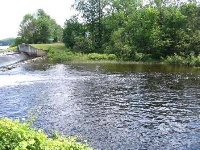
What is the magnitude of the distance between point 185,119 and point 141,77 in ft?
87.5

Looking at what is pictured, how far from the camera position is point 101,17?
361 feet

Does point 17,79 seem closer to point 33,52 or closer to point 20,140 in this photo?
point 20,140

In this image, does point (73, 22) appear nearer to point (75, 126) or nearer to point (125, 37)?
point (125, 37)

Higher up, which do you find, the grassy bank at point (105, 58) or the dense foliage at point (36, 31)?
the dense foliage at point (36, 31)

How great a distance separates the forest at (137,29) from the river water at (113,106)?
2753cm

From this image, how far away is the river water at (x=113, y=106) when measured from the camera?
2583 cm

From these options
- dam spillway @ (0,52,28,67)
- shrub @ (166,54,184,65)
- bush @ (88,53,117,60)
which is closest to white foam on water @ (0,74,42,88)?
dam spillway @ (0,52,28,67)

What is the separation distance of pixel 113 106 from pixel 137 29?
59.1m

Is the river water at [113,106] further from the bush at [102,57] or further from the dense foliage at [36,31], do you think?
the dense foliage at [36,31]

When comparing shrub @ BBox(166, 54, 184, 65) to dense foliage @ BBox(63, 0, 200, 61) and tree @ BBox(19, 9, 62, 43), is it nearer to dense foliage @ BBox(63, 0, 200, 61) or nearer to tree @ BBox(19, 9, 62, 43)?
dense foliage @ BBox(63, 0, 200, 61)

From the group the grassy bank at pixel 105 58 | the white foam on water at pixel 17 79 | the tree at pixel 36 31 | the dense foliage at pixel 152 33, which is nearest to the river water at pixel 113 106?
the white foam on water at pixel 17 79

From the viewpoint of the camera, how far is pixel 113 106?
36250mm

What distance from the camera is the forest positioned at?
86.9 metres

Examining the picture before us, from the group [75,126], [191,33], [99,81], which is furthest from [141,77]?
[191,33]
